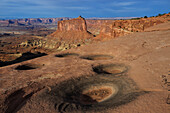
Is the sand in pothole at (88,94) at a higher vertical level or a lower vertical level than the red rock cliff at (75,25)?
lower

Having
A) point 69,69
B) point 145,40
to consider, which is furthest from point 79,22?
point 69,69

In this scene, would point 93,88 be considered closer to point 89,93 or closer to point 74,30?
point 89,93

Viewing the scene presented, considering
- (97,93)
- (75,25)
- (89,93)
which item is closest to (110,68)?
(97,93)

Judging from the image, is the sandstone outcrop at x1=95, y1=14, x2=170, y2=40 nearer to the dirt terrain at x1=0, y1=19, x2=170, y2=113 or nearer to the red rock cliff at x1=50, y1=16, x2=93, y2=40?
the dirt terrain at x1=0, y1=19, x2=170, y2=113

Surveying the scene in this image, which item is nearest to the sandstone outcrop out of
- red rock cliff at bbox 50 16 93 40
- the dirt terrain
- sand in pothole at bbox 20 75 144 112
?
the dirt terrain

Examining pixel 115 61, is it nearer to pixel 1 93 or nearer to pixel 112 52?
pixel 112 52

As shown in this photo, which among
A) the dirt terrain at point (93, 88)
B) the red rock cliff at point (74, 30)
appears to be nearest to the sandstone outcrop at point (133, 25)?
the dirt terrain at point (93, 88)

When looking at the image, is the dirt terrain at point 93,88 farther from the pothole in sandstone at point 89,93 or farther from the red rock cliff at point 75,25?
the red rock cliff at point 75,25

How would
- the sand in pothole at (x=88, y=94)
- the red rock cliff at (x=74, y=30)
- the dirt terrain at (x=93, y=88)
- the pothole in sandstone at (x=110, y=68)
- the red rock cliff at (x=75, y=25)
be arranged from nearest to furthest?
the dirt terrain at (x=93, y=88)
the sand in pothole at (x=88, y=94)
the pothole in sandstone at (x=110, y=68)
the red rock cliff at (x=74, y=30)
the red rock cliff at (x=75, y=25)
